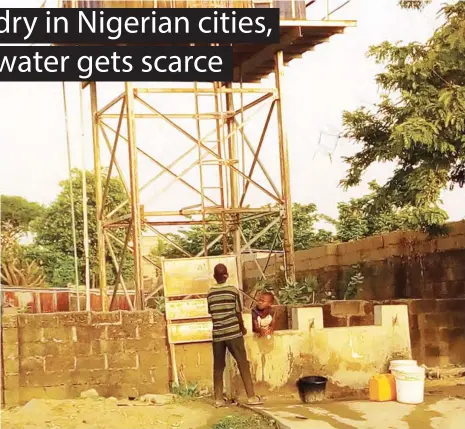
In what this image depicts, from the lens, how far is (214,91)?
14875 mm

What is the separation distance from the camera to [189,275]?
11.0m

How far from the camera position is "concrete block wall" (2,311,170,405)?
971 centimetres

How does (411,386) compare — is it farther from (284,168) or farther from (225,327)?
(284,168)

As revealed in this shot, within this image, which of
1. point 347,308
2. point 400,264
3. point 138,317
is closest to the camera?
point 138,317

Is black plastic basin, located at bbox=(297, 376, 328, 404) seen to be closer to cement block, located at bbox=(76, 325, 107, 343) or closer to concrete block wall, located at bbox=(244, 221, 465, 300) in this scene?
cement block, located at bbox=(76, 325, 107, 343)

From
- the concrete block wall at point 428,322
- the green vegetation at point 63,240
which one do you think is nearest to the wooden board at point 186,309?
the concrete block wall at point 428,322

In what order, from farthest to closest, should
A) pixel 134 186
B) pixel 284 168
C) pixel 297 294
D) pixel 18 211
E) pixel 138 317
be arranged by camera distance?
pixel 18 211 < pixel 284 168 < pixel 134 186 < pixel 297 294 < pixel 138 317

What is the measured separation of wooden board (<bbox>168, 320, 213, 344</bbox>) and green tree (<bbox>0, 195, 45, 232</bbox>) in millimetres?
38208

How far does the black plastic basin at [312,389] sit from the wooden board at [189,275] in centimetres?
192

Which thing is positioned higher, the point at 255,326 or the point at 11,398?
the point at 255,326

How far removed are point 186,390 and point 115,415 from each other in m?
1.48

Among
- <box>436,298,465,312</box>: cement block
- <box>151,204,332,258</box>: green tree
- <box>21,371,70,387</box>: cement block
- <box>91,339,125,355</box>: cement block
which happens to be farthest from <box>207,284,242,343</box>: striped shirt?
<box>151,204,332,258</box>: green tree

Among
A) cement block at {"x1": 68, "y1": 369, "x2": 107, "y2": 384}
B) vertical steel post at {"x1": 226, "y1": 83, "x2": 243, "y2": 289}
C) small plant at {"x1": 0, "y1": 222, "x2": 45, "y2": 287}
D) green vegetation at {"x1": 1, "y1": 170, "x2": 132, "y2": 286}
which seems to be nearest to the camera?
cement block at {"x1": 68, "y1": 369, "x2": 107, "y2": 384}

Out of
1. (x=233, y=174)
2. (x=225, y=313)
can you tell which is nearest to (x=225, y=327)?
(x=225, y=313)
